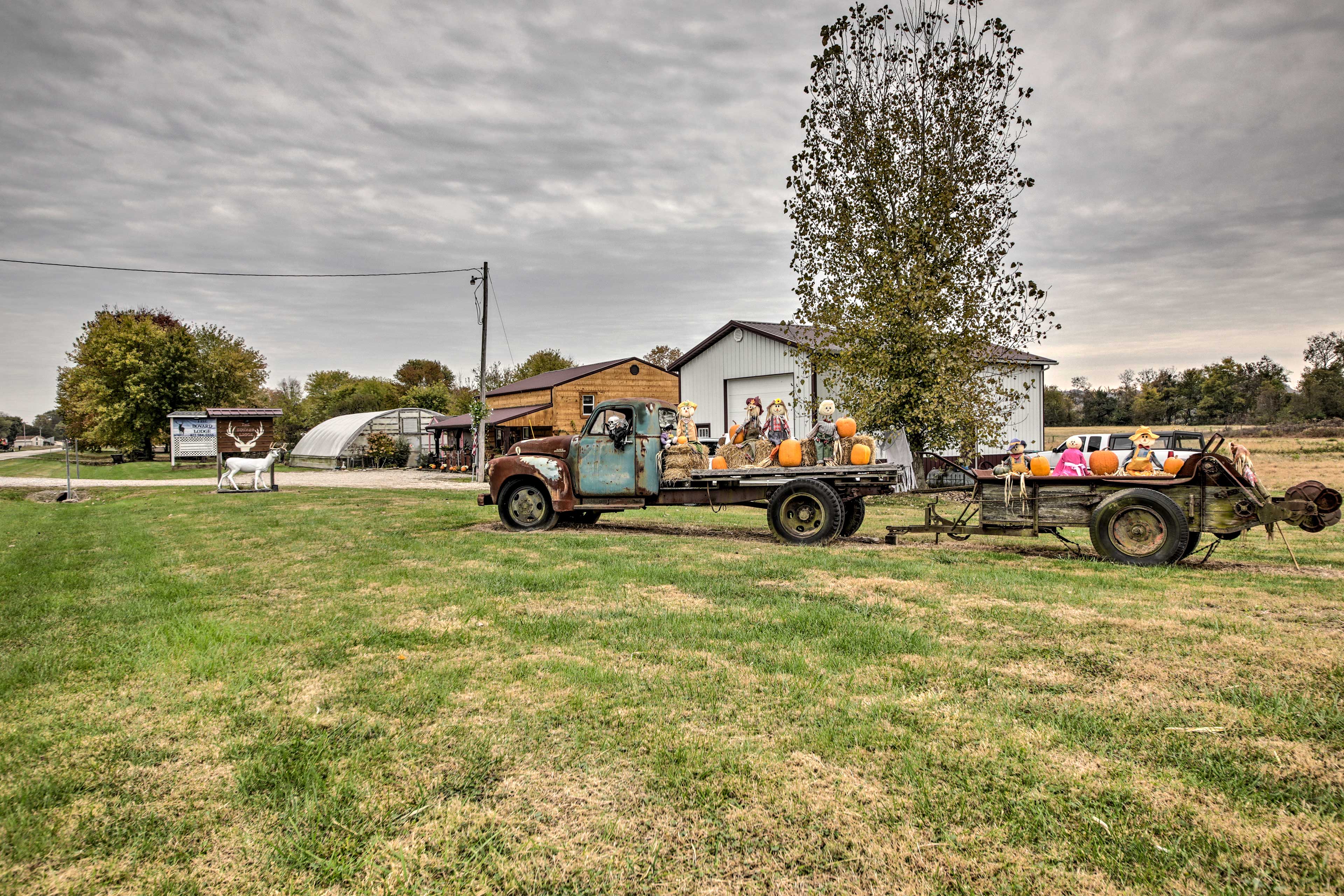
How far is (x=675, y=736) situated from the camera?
3.53 m

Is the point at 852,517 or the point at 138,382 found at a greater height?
the point at 138,382

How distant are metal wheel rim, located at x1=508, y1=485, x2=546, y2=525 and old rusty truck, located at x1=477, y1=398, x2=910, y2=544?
0.01 m

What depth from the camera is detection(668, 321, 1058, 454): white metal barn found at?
22.0m

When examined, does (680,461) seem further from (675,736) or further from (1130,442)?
(1130,442)

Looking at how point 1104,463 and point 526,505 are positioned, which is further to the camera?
point 526,505

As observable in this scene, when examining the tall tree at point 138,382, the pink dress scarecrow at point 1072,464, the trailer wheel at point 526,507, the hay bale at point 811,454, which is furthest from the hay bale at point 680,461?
A: the tall tree at point 138,382

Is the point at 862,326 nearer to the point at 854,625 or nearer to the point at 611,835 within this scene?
the point at 854,625

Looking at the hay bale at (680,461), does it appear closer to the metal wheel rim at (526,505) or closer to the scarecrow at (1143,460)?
the metal wheel rim at (526,505)

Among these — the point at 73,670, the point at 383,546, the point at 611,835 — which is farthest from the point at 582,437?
the point at 611,835

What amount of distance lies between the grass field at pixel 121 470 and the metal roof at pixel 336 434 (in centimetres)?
138

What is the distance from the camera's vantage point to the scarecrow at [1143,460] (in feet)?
27.4

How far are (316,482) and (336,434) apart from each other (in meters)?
16.0

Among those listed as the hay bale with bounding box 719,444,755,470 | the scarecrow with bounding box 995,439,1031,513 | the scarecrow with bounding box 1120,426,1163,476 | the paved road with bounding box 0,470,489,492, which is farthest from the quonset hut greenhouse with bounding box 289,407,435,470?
the scarecrow with bounding box 1120,426,1163,476

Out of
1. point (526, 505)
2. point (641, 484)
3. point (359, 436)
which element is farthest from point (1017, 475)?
point (359, 436)
